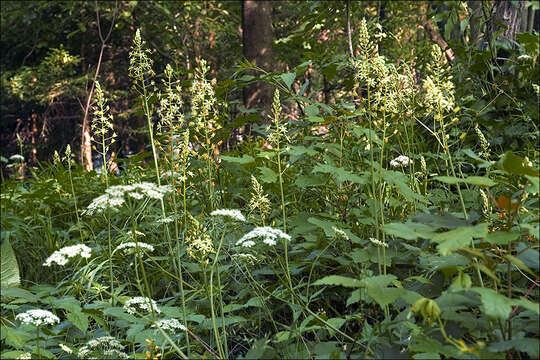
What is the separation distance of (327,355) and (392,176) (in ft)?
2.22

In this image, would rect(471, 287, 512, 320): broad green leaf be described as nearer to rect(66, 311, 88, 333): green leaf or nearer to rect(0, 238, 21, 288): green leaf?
rect(66, 311, 88, 333): green leaf

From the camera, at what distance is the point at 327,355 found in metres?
1.53

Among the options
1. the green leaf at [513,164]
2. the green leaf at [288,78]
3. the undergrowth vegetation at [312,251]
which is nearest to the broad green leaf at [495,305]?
the undergrowth vegetation at [312,251]

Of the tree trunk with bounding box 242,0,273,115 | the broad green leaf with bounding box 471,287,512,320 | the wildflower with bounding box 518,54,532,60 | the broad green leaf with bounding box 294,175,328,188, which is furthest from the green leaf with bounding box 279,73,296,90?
the tree trunk with bounding box 242,0,273,115

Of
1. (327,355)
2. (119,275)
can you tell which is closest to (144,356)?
(327,355)

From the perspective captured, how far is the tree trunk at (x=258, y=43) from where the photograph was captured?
21.0ft

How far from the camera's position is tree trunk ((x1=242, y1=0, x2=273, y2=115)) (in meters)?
6.39

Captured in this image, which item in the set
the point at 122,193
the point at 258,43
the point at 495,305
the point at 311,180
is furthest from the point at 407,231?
the point at 258,43

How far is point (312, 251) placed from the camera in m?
2.44

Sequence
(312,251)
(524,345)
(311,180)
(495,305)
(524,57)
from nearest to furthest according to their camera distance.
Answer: (495,305)
(524,345)
(311,180)
(312,251)
(524,57)

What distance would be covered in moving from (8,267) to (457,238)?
54.6 inches

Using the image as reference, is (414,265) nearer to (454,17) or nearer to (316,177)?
(316,177)

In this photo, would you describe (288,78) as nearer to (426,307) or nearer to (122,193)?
(122,193)

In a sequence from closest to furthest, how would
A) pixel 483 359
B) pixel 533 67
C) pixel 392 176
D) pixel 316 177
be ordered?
pixel 483 359
pixel 392 176
pixel 316 177
pixel 533 67
